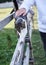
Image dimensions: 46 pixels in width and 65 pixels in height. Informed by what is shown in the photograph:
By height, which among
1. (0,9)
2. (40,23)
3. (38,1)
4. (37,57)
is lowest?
(0,9)

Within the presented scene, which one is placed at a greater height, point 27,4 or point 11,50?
point 27,4

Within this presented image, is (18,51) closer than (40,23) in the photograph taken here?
Yes

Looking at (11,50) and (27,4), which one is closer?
(27,4)

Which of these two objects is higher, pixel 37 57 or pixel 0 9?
pixel 37 57

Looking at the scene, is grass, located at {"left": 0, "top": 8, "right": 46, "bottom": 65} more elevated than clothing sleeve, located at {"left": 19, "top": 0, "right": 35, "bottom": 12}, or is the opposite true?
clothing sleeve, located at {"left": 19, "top": 0, "right": 35, "bottom": 12}

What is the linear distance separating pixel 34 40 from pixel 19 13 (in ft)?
15.4

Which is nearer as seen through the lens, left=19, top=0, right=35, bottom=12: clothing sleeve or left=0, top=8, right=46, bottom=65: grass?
left=19, top=0, right=35, bottom=12: clothing sleeve

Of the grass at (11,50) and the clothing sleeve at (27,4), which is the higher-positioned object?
the clothing sleeve at (27,4)

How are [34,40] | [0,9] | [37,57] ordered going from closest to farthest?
1. [37,57]
2. [34,40]
3. [0,9]

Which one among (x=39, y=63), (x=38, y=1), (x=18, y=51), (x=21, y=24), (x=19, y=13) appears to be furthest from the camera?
(x=39, y=63)

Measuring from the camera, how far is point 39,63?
19.9 ft

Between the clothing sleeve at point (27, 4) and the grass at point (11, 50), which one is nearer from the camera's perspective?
the clothing sleeve at point (27, 4)

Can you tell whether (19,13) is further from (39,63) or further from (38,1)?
(39,63)

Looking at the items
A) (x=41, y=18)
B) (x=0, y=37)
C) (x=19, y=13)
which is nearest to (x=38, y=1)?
(x=41, y=18)
